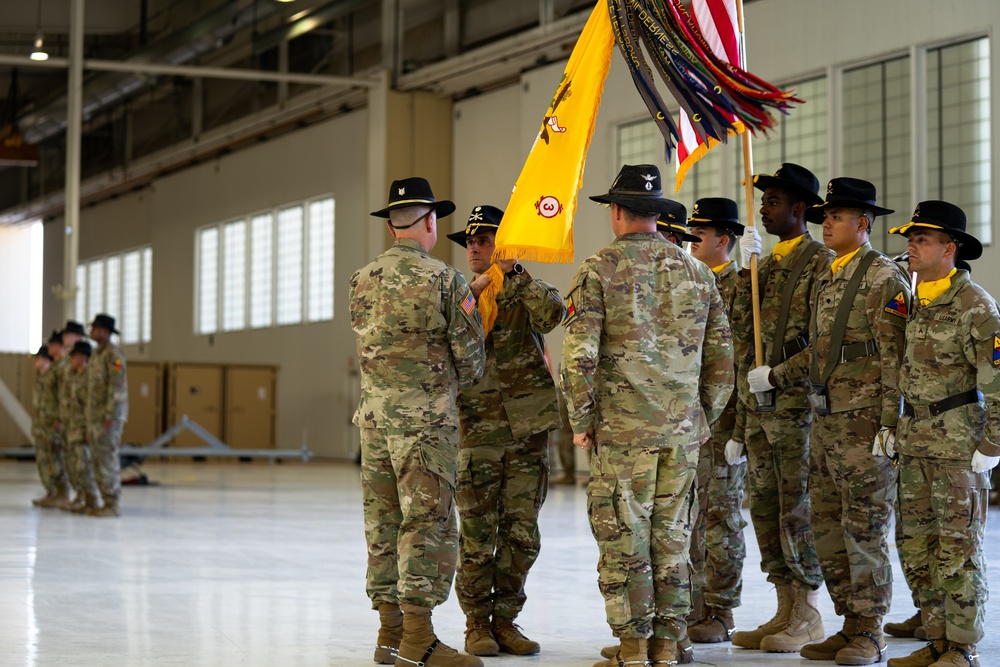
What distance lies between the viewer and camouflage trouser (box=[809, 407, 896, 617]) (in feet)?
18.3

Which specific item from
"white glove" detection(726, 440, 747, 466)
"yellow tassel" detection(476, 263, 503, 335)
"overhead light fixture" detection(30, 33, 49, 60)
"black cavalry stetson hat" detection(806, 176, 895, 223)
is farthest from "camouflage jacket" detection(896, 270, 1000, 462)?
"overhead light fixture" detection(30, 33, 49, 60)

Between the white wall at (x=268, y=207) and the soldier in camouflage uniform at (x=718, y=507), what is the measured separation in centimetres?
1862

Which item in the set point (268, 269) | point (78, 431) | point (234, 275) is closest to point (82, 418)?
point (78, 431)

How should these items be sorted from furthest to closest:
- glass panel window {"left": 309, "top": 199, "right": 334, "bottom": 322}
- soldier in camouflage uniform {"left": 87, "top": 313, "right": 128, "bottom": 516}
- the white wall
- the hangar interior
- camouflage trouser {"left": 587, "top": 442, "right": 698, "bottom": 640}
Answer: glass panel window {"left": 309, "top": 199, "right": 334, "bottom": 322}
the white wall
soldier in camouflage uniform {"left": 87, "top": 313, "right": 128, "bottom": 516}
the hangar interior
camouflage trouser {"left": 587, "top": 442, "right": 698, "bottom": 640}

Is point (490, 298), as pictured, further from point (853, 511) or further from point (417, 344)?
point (853, 511)

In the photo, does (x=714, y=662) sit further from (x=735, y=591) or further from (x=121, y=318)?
(x=121, y=318)

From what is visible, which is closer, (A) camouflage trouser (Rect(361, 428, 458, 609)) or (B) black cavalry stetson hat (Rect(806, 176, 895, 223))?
(A) camouflage trouser (Rect(361, 428, 458, 609))

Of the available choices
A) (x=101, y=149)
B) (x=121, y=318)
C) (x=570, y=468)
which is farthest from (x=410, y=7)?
(x=121, y=318)

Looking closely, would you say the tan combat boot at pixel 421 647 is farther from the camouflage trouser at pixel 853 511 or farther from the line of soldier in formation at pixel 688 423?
the camouflage trouser at pixel 853 511

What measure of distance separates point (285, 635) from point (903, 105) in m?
11.7

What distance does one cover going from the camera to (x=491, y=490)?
19.1ft

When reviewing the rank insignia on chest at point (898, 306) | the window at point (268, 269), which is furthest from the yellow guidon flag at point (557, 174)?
the window at point (268, 269)

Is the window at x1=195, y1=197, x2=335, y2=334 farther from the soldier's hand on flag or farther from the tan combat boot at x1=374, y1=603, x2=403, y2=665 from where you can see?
the soldier's hand on flag

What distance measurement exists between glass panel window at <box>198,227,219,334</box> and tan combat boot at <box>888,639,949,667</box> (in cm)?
2709
